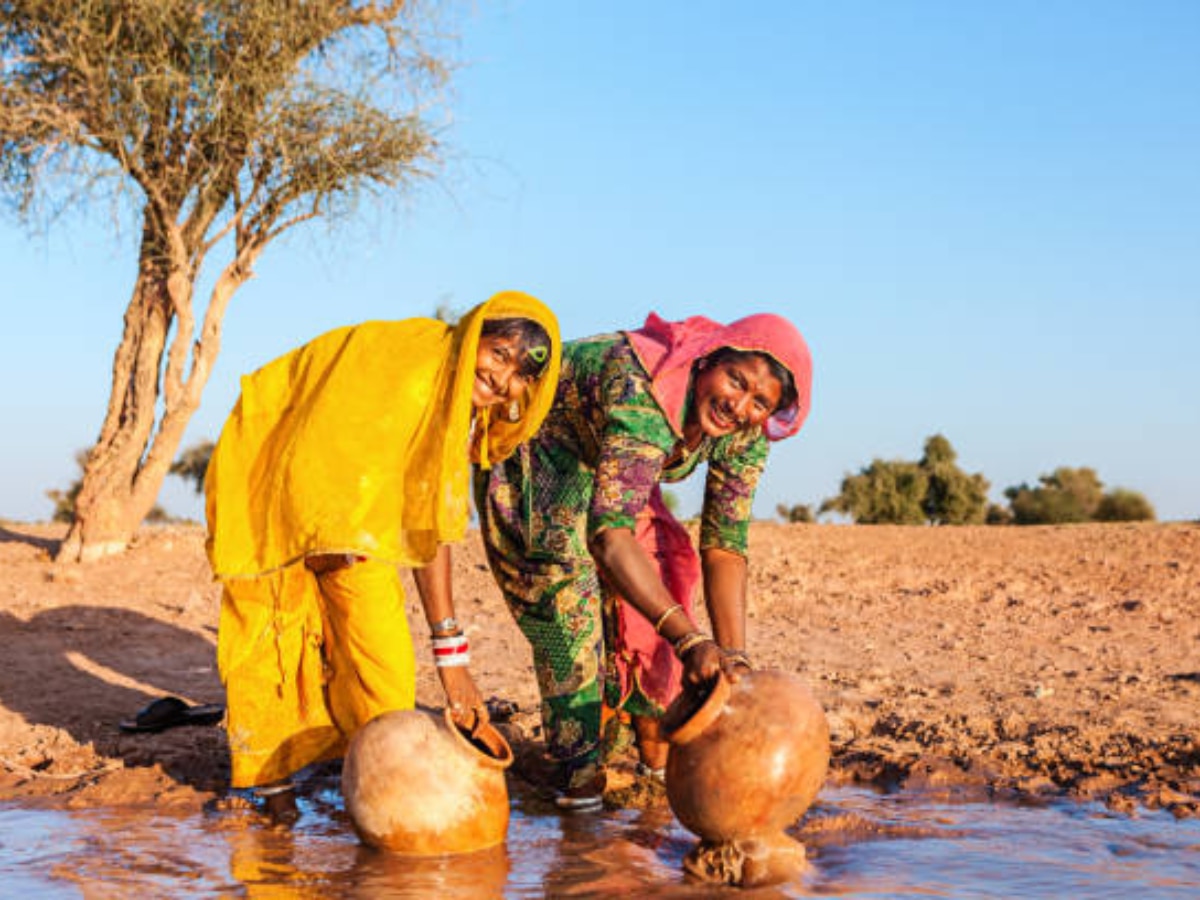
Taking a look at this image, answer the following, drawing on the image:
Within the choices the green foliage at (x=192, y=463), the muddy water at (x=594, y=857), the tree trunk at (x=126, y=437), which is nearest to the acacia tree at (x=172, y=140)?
the tree trunk at (x=126, y=437)

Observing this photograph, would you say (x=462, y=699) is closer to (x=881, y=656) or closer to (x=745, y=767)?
(x=745, y=767)

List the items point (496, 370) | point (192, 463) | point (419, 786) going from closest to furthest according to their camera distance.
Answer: point (419, 786), point (496, 370), point (192, 463)

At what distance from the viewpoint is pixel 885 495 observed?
56.3 ft

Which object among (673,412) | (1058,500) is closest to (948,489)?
(1058,500)

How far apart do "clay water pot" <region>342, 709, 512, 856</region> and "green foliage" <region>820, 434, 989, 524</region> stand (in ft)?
44.6

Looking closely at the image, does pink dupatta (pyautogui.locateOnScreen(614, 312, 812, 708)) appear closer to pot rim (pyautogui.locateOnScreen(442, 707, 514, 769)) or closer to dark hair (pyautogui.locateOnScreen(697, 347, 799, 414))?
dark hair (pyautogui.locateOnScreen(697, 347, 799, 414))

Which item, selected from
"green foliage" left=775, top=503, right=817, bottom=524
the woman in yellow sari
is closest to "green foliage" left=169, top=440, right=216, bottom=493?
"green foliage" left=775, top=503, right=817, bottom=524

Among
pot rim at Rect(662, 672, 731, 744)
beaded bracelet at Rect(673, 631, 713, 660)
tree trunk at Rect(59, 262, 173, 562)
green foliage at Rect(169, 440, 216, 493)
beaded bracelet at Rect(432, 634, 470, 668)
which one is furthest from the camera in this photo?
green foliage at Rect(169, 440, 216, 493)

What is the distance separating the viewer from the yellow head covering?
3920 millimetres

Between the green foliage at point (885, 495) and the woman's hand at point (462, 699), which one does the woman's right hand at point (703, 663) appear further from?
the green foliage at point (885, 495)

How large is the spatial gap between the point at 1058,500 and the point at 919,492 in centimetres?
328

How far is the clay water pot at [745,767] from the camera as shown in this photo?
3.40m

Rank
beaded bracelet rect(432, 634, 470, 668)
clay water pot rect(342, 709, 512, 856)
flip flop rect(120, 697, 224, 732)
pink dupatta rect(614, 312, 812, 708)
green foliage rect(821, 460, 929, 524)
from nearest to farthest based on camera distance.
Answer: clay water pot rect(342, 709, 512, 856) < pink dupatta rect(614, 312, 812, 708) < beaded bracelet rect(432, 634, 470, 668) < flip flop rect(120, 697, 224, 732) < green foliage rect(821, 460, 929, 524)

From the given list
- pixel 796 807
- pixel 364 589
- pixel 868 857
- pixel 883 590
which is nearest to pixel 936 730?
pixel 868 857
